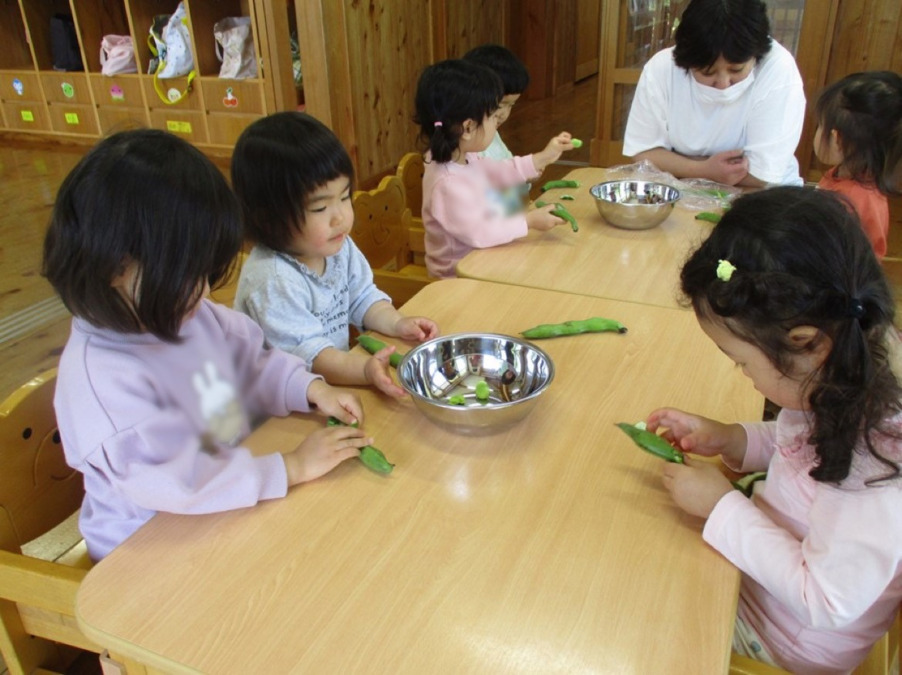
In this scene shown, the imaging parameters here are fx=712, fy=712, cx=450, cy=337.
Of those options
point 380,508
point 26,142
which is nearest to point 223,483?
point 380,508

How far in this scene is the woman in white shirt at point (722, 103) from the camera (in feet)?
5.47

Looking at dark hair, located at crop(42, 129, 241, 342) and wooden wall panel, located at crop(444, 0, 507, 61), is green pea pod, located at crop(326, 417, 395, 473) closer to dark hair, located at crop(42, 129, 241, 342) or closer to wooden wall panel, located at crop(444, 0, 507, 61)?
dark hair, located at crop(42, 129, 241, 342)

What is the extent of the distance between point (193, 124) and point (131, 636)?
383 centimetres

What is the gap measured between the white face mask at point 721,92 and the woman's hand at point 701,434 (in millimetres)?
1229

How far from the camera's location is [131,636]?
2.11 ft

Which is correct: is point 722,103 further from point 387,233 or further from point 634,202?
point 387,233

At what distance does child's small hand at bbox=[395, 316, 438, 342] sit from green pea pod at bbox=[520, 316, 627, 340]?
0.48 feet

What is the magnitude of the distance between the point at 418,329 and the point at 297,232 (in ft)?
0.83

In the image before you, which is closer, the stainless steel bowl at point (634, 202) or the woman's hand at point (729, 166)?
the stainless steel bowl at point (634, 202)

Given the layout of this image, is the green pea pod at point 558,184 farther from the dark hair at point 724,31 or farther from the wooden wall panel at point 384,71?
the wooden wall panel at point 384,71

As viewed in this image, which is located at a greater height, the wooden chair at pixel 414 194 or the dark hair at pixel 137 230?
the dark hair at pixel 137 230

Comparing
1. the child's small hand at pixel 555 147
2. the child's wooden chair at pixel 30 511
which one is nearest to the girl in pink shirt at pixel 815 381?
the child's wooden chair at pixel 30 511

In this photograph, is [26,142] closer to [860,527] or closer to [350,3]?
[350,3]

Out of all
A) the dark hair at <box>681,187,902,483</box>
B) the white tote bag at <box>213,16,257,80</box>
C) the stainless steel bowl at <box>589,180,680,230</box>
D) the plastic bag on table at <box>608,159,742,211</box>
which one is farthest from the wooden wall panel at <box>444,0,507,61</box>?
the dark hair at <box>681,187,902,483</box>
